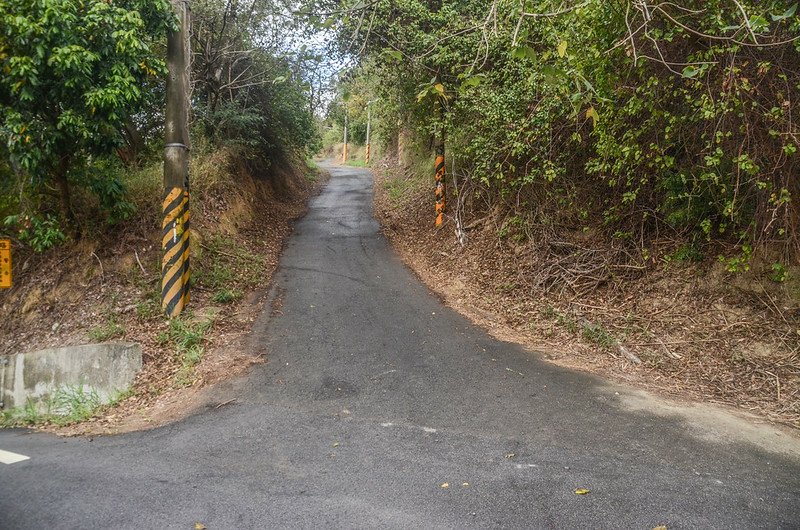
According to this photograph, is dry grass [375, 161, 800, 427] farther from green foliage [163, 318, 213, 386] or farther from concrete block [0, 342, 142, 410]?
concrete block [0, 342, 142, 410]

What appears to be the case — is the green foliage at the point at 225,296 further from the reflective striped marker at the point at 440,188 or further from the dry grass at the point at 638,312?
the reflective striped marker at the point at 440,188

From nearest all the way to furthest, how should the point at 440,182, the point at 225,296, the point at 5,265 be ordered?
the point at 5,265 → the point at 225,296 → the point at 440,182

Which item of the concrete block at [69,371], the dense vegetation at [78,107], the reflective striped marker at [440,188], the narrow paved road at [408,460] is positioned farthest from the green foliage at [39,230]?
the reflective striped marker at [440,188]

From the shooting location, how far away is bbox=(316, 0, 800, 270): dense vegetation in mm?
5570

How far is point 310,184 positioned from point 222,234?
42.0ft

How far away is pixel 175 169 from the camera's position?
340 inches

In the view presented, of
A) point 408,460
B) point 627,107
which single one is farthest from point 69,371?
point 627,107

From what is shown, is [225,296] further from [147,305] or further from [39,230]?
[39,230]

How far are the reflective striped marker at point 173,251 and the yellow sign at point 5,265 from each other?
9.21ft

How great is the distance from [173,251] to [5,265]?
3.13 meters

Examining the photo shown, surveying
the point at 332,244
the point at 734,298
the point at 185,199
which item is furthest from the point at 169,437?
the point at 332,244

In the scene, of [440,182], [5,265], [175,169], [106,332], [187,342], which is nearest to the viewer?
[187,342]

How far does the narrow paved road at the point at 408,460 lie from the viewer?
377cm

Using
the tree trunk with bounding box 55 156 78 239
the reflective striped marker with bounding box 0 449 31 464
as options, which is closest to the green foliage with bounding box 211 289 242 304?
the tree trunk with bounding box 55 156 78 239
